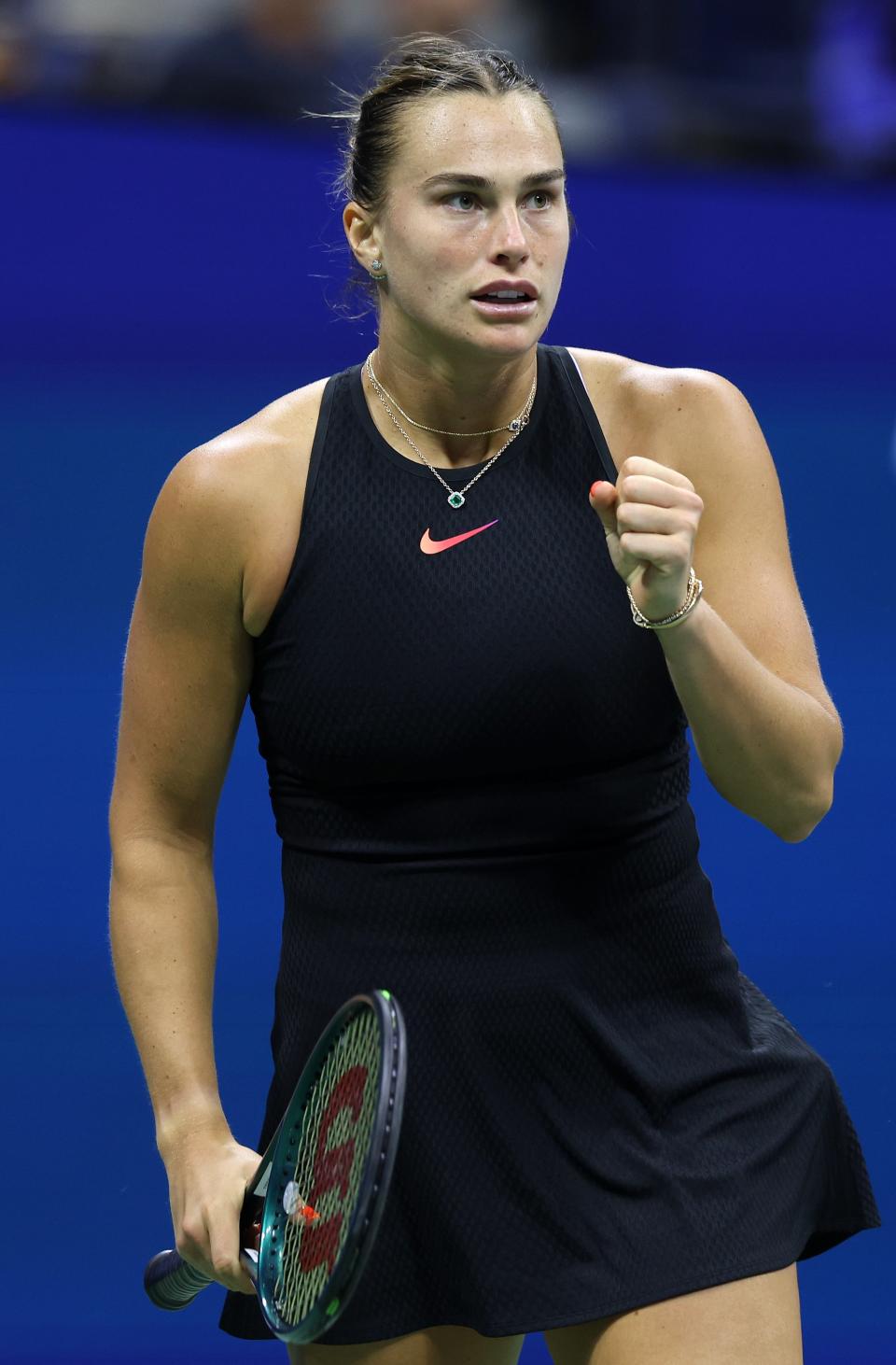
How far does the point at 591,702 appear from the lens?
1947 millimetres

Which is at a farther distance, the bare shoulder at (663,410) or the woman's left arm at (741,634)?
the bare shoulder at (663,410)

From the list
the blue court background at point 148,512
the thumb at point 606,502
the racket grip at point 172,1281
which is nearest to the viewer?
the thumb at point 606,502

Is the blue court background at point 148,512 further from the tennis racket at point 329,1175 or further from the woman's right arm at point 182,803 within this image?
the tennis racket at point 329,1175

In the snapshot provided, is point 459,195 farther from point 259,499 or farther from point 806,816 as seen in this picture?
point 806,816

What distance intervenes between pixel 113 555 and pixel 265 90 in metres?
2.21

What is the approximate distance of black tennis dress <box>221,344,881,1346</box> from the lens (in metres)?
1.94

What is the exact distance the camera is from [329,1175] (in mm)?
1686

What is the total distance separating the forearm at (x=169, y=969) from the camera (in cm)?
203

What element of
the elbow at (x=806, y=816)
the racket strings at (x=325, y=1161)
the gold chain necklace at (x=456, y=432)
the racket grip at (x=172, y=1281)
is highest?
the gold chain necklace at (x=456, y=432)

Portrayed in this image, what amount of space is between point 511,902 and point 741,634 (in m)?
Answer: 0.32

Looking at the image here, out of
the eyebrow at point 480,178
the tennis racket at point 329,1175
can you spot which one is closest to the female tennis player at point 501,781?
the eyebrow at point 480,178

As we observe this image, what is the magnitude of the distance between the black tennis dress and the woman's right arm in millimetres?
66

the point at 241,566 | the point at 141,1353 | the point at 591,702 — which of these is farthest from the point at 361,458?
the point at 141,1353

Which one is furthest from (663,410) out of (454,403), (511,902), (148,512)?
(148,512)
